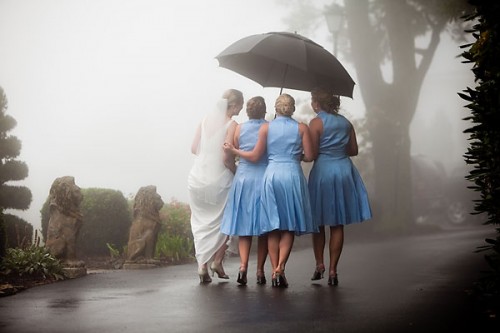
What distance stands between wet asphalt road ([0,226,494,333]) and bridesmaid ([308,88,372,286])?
1.75ft

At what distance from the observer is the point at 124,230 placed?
16391mm

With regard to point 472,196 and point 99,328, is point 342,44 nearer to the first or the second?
point 472,196

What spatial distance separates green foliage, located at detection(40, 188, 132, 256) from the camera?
15953mm

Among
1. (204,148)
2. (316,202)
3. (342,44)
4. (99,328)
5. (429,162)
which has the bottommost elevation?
(99,328)

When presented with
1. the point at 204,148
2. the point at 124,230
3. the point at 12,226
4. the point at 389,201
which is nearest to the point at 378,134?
the point at 389,201

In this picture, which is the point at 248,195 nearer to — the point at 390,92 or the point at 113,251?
the point at 113,251

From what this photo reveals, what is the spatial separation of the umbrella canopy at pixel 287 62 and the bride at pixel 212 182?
670mm

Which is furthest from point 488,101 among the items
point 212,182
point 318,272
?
point 212,182

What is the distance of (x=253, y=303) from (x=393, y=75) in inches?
762

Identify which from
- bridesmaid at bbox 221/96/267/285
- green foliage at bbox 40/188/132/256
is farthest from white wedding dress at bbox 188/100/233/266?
green foliage at bbox 40/188/132/256

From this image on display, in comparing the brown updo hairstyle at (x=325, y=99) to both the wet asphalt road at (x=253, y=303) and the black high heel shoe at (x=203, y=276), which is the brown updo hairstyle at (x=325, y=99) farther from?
the black high heel shoe at (x=203, y=276)

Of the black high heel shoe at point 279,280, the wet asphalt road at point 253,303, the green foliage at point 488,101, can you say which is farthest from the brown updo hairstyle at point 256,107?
the green foliage at point 488,101

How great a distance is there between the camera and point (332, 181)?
1001cm

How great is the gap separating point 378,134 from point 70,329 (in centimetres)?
1996
